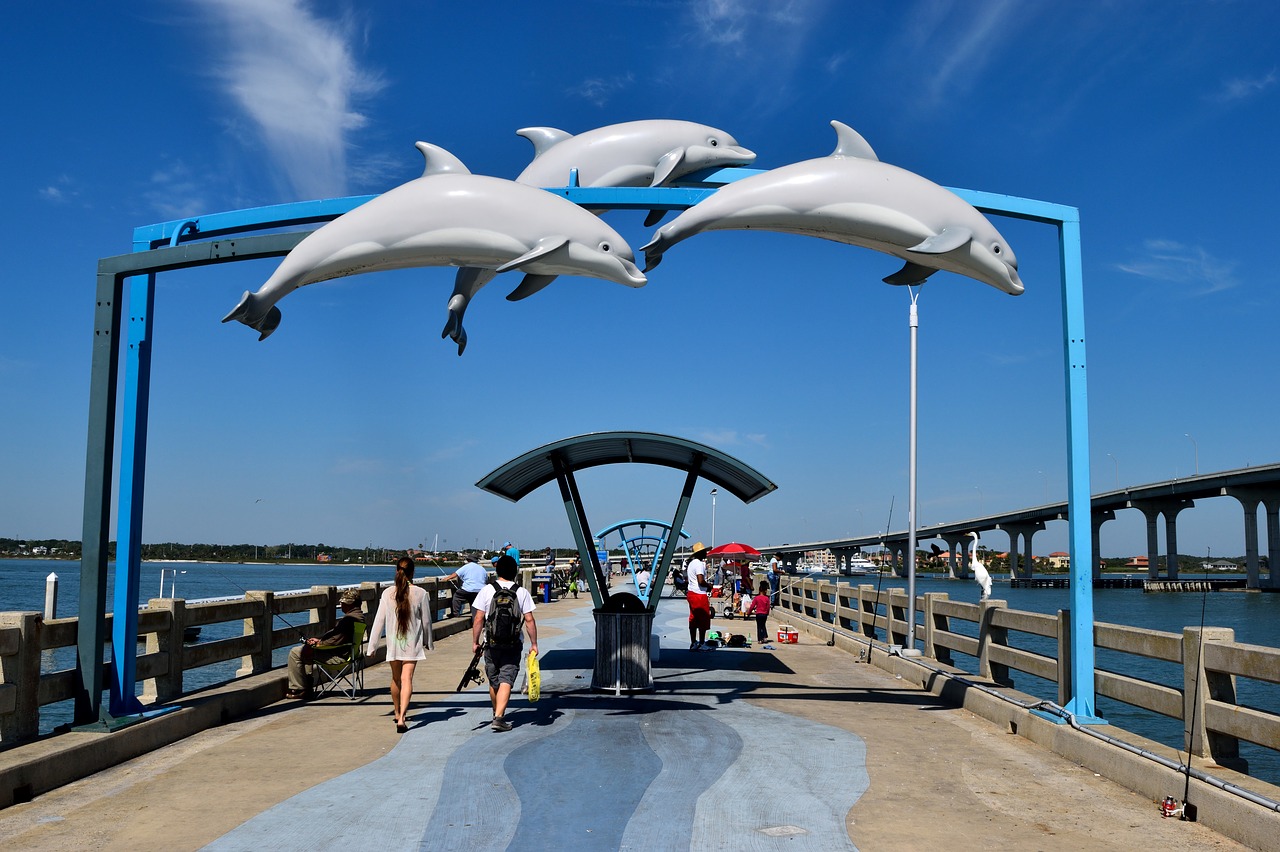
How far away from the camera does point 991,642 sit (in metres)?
11.8

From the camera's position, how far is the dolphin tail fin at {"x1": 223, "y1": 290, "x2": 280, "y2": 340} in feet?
26.3

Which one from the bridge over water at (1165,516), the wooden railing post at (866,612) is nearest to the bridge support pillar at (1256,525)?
the bridge over water at (1165,516)

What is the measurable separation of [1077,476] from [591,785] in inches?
206

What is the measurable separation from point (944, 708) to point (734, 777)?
442 centimetres

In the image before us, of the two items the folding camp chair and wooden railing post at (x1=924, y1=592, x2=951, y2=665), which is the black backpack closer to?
the folding camp chair

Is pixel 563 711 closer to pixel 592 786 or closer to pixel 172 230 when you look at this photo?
pixel 592 786

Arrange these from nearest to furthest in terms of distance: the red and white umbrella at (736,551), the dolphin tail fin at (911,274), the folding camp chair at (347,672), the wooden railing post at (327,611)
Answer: the dolphin tail fin at (911,274)
the folding camp chair at (347,672)
the wooden railing post at (327,611)
the red and white umbrella at (736,551)

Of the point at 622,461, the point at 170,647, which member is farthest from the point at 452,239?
the point at 622,461

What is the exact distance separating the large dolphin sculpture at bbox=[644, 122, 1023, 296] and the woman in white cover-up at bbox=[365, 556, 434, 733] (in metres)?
4.05

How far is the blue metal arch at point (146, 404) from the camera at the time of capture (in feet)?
28.3

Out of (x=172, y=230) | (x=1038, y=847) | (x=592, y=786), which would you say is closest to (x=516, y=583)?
(x=592, y=786)

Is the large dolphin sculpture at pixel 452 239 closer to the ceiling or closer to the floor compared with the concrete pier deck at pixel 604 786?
closer to the ceiling

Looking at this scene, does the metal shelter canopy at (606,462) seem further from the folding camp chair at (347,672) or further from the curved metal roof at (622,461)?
the folding camp chair at (347,672)

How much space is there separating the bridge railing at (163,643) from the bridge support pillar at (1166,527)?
6885 cm
